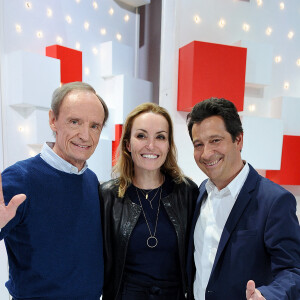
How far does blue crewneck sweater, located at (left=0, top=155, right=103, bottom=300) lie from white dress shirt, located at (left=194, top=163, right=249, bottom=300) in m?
0.58

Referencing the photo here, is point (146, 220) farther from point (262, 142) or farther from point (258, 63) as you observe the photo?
point (258, 63)

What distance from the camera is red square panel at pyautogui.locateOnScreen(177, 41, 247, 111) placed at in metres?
2.94

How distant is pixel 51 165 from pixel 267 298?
115 centimetres

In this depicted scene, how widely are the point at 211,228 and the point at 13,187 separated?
1.02 metres

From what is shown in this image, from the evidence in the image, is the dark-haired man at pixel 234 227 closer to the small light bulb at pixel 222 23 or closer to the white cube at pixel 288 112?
the small light bulb at pixel 222 23

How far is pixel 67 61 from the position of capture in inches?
139

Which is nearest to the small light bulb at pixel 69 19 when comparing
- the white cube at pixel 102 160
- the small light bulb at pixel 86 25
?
the small light bulb at pixel 86 25

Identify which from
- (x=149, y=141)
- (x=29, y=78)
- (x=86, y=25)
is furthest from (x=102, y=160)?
(x=149, y=141)

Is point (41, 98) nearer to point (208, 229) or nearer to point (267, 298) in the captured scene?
point (208, 229)

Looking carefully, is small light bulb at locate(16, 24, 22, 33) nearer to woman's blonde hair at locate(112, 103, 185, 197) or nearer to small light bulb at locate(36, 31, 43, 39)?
small light bulb at locate(36, 31, 43, 39)

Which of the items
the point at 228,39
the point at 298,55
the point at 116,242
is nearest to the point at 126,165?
the point at 116,242

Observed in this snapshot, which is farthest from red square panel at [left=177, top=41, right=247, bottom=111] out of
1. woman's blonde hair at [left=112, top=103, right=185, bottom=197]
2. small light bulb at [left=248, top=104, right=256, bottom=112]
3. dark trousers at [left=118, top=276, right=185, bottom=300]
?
dark trousers at [left=118, top=276, right=185, bottom=300]

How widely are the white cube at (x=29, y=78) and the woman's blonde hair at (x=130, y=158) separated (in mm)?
1480

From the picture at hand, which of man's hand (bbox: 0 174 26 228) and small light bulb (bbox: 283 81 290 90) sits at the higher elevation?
A: small light bulb (bbox: 283 81 290 90)
